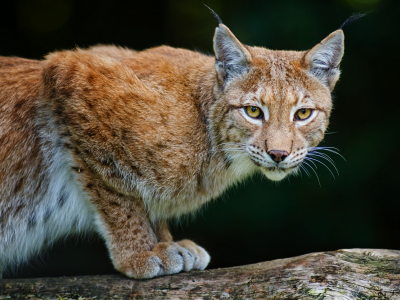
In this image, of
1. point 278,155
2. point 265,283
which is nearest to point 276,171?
point 278,155

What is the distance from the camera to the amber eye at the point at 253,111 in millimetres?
3457

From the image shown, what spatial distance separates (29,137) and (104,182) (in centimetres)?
78

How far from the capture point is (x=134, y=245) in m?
3.62

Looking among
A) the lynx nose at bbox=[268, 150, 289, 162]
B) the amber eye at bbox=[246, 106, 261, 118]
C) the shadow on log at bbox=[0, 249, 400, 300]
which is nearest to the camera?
the shadow on log at bbox=[0, 249, 400, 300]

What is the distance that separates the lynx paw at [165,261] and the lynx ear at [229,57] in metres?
1.52

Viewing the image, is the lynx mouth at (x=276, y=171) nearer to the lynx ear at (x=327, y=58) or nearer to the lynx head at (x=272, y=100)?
the lynx head at (x=272, y=100)

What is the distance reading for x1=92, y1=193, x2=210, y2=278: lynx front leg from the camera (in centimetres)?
348

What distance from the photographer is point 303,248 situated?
5.60 meters

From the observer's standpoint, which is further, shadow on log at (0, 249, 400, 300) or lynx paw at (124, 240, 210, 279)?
lynx paw at (124, 240, 210, 279)

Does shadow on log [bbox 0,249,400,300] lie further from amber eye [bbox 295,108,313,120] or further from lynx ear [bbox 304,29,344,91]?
lynx ear [bbox 304,29,344,91]

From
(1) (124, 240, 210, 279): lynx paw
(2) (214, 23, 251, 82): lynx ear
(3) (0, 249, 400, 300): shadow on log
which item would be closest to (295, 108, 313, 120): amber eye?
(2) (214, 23, 251, 82): lynx ear

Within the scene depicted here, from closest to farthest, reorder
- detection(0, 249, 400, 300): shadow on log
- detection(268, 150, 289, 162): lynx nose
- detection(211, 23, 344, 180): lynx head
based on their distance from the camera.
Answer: detection(0, 249, 400, 300): shadow on log → detection(268, 150, 289, 162): lynx nose → detection(211, 23, 344, 180): lynx head

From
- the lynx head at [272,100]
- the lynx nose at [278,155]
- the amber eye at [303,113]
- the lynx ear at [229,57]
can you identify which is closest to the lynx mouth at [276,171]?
the lynx head at [272,100]

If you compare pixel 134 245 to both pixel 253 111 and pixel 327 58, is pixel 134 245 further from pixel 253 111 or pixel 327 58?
pixel 327 58
